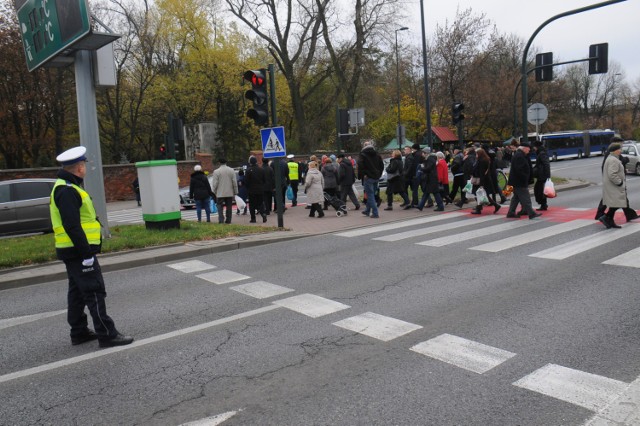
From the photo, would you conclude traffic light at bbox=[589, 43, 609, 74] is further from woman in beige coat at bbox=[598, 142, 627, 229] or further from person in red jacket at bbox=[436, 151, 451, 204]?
woman in beige coat at bbox=[598, 142, 627, 229]

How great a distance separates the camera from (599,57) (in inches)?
688

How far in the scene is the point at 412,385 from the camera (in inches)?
150

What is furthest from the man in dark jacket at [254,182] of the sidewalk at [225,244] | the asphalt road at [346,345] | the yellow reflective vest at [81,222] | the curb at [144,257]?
the yellow reflective vest at [81,222]

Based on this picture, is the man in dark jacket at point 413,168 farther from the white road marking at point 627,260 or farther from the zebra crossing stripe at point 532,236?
the white road marking at point 627,260

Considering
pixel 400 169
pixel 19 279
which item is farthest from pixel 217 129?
pixel 19 279

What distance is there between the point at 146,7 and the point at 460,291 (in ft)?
136

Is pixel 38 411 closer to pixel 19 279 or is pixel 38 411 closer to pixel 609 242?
pixel 19 279

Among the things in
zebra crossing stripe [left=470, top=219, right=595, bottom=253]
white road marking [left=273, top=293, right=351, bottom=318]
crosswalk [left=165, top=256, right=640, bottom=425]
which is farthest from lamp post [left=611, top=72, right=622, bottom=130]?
crosswalk [left=165, top=256, right=640, bottom=425]

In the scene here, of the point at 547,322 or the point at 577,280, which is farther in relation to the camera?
the point at 577,280

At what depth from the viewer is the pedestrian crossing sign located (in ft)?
37.5

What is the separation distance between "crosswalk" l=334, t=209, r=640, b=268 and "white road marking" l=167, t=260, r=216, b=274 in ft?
11.5

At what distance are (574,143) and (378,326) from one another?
5100cm

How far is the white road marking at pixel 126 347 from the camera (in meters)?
4.41

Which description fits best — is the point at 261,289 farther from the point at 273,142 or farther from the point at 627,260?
the point at 273,142
